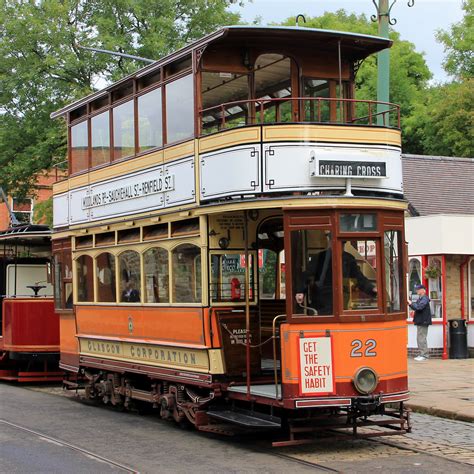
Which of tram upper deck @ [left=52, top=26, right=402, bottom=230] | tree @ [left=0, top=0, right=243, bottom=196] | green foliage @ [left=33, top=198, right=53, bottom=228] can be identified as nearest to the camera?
tram upper deck @ [left=52, top=26, right=402, bottom=230]

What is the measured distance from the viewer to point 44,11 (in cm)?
3178

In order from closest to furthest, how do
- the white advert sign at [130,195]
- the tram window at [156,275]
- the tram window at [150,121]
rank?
the white advert sign at [130,195] → the tram window at [156,275] → the tram window at [150,121]

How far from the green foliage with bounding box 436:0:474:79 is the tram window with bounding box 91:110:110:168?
34.3 meters

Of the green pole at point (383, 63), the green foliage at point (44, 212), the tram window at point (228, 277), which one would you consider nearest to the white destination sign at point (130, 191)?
the tram window at point (228, 277)

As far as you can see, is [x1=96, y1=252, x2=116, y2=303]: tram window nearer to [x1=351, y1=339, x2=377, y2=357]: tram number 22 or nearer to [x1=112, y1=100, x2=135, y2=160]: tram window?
[x1=112, y1=100, x2=135, y2=160]: tram window

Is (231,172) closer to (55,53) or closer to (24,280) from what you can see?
(24,280)

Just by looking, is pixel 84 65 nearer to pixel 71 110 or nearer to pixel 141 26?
pixel 141 26

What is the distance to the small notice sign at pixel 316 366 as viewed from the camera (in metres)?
10.6

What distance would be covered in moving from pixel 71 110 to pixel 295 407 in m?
8.29

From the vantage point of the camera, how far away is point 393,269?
1126cm

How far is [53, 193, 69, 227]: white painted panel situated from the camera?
16.6m

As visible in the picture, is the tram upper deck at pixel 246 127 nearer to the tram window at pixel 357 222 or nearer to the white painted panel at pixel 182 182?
the white painted panel at pixel 182 182

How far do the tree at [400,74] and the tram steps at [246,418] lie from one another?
3246cm

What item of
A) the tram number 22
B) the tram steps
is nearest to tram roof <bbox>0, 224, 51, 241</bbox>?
the tram steps
